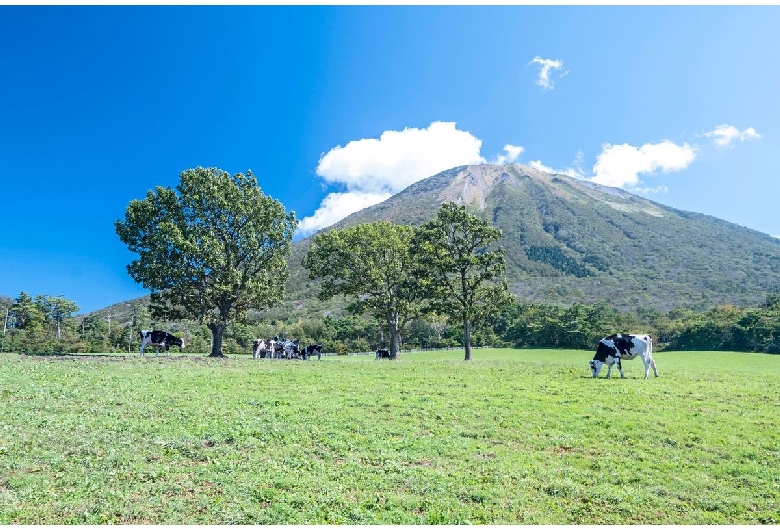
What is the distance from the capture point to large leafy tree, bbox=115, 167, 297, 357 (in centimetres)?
3175

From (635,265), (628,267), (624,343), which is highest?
(635,265)

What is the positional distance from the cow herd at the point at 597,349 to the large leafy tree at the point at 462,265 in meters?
8.70

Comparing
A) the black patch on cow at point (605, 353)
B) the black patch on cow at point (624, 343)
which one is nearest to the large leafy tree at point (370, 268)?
the black patch on cow at point (605, 353)

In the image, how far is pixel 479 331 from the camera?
78.5 m

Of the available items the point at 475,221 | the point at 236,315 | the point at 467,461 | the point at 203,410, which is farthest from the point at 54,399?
the point at 475,221

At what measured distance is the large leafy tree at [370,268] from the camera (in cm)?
3866

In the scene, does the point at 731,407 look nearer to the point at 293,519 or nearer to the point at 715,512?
the point at 715,512

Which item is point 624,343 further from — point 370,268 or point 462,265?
point 370,268

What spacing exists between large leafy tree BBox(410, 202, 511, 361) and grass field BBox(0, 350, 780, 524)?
18.8 m

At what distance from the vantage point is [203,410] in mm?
12445

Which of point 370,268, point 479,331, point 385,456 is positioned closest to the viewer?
point 385,456

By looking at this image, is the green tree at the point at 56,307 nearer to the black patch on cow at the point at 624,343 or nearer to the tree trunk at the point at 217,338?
the tree trunk at the point at 217,338

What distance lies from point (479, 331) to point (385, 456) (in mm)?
71697

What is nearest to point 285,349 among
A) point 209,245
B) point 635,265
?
point 209,245
